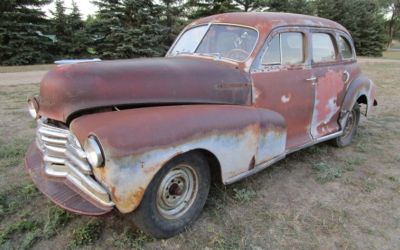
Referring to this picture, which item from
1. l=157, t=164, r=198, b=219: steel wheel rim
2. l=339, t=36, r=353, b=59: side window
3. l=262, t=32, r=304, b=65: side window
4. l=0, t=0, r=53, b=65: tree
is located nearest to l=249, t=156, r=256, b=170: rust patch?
l=157, t=164, r=198, b=219: steel wheel rim

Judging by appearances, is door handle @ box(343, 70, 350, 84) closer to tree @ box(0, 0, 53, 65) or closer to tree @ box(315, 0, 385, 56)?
tree @ box(0, 0, 53, 65)

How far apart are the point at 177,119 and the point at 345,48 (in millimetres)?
3585

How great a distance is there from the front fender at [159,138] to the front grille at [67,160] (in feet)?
0.30

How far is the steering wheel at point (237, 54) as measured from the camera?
361 cm

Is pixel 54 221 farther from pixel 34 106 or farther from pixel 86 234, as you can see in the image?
pixel 34 106

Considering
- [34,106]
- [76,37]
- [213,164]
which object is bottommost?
[213,164]

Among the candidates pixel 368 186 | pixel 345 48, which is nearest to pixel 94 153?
pixel 368 186

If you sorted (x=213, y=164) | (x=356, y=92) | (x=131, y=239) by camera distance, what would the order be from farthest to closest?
(x=356, y=92)
(x=213, y=164)
(x=131, y=239)

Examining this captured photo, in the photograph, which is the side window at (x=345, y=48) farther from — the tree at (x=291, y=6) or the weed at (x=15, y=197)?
the tree at (x=291, y=6)

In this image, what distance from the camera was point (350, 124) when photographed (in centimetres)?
527

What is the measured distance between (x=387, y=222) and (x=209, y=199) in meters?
1.78

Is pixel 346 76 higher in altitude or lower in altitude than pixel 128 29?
lower

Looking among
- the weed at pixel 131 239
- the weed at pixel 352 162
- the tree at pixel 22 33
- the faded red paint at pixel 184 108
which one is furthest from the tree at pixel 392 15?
the weed at pixel 131 239

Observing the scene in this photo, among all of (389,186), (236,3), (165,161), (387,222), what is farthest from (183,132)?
(236,3)
